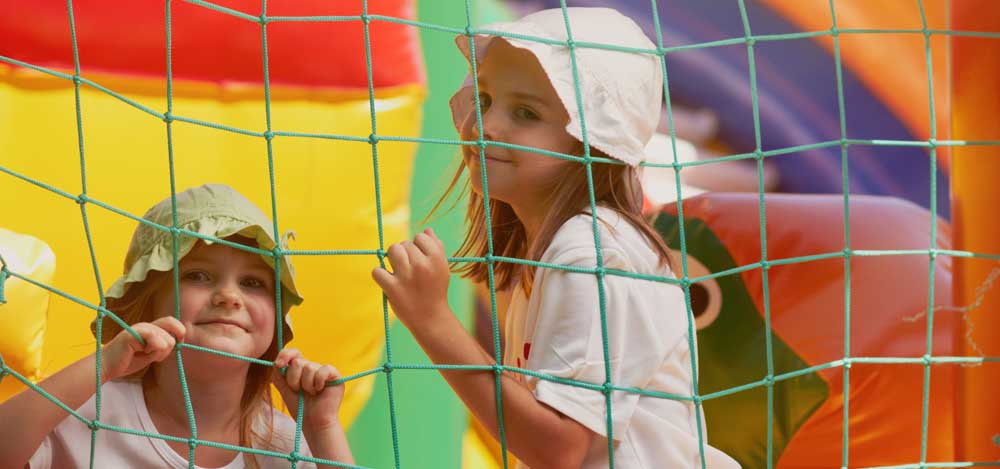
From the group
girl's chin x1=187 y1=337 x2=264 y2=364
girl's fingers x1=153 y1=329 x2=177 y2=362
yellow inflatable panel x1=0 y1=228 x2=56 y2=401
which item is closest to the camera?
girl's fingers x1=153 y1=329 x2=177 y2=362

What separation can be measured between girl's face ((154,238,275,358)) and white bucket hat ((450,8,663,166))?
0.22 m

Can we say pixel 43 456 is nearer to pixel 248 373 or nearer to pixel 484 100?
pixel 248 373

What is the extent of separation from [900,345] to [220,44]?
0.82 m

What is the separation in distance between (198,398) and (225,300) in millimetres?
78

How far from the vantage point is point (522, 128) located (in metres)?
0.94

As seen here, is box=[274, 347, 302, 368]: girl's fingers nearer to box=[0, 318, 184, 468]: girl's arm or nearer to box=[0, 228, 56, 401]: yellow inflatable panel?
box=[0, 318, 184, 468]: girl's arm

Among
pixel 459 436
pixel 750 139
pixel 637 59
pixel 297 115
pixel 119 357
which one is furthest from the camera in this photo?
pixel 750 139

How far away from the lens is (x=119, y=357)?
808mm

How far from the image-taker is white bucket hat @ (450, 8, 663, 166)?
0.92 m

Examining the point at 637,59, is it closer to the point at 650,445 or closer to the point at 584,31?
the point at 584,31

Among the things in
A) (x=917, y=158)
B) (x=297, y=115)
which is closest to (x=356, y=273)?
(x=297, y=115)

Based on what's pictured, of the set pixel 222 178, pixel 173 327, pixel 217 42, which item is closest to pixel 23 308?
pixel 222 178

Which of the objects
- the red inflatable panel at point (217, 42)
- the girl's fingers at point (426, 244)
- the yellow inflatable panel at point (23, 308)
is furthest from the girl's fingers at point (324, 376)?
the red inflatable panel at point (217, 42)

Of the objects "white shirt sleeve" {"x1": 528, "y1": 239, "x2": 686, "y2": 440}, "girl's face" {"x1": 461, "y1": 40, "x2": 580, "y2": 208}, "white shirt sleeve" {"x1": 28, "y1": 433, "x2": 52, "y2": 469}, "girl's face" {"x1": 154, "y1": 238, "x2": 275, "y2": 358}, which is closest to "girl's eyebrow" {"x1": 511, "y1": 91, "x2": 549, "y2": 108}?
"girl's face" {"x1": 461, "y1": 40, "x2": 580, "y2": 208}
